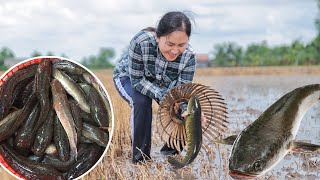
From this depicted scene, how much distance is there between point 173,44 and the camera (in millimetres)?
4949

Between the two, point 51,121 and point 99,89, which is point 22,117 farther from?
point 99,89

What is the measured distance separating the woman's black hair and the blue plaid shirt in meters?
0.40

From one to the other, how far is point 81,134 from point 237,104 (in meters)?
8.83

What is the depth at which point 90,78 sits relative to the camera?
445 centimetres

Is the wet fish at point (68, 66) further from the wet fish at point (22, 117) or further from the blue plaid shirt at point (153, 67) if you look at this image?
the blue plaid shirt at point (153, 67)

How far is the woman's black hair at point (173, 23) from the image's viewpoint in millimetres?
4898

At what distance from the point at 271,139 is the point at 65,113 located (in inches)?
62.5

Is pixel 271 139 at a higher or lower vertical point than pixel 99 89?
lower

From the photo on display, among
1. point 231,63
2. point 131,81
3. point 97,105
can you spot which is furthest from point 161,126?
point 231,63

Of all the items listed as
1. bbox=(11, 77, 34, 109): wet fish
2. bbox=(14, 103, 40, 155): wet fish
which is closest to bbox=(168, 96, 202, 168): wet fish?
bbox=(14, 103, 40, 155): wet fish

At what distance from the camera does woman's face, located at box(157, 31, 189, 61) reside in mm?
4887

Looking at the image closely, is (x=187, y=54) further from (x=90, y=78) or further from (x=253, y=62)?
(x=253, y=62)

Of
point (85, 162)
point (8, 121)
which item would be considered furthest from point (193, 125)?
point (8, 121)

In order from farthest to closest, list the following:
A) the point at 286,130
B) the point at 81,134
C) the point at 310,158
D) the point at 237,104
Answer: the point at 237,104 → the point at 310,158 → the point at 81,134 → the point at 286,130
